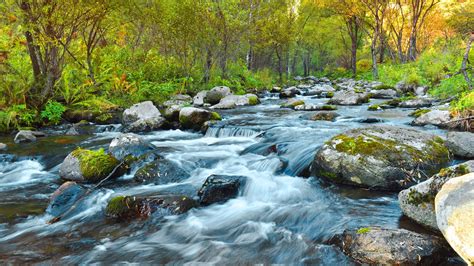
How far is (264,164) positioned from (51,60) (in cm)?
1036

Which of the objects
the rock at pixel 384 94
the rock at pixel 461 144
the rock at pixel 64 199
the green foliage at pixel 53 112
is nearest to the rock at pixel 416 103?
the rock at pixel 384 94

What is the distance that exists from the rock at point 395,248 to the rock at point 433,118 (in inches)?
265

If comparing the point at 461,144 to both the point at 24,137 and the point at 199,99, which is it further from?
the point at 199,99

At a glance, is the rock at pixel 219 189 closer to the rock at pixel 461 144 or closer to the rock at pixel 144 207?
the rock at pixel 144 207

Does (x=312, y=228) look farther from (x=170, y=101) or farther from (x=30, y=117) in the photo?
(x=170, y=101)

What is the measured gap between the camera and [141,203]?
5020mm

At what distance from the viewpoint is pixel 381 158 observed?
17.8ft

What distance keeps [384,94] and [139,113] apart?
42.3 ft

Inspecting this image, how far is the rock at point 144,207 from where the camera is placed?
494 centimetres

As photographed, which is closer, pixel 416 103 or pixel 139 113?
pixel 139 113

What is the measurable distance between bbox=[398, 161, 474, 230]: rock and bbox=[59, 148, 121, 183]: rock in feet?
16.4

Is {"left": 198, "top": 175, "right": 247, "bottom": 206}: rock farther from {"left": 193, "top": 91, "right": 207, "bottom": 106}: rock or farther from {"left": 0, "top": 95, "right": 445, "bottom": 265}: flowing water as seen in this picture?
{"left": 193, "top": 91, "right": 207, "bottom": 106}: rock

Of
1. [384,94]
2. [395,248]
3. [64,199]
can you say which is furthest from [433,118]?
[384,94]

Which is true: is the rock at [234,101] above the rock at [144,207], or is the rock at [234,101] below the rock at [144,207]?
above
